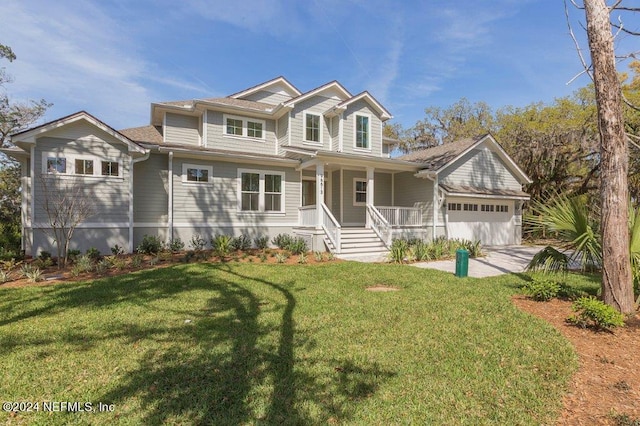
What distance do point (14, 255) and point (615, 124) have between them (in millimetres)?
15989

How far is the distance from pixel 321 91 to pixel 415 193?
7.03 metres

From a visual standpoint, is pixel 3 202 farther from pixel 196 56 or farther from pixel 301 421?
pixel 301 421

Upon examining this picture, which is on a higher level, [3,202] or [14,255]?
[3,202]

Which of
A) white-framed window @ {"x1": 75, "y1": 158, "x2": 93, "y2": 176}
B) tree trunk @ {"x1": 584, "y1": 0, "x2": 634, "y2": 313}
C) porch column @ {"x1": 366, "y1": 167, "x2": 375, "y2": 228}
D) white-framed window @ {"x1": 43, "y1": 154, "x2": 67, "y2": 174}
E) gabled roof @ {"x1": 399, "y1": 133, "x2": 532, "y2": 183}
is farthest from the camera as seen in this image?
gabled roof @ {"x1": 399, "y1": 133, "x2": 532, "y2": 183}

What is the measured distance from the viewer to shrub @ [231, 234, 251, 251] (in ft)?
44.7

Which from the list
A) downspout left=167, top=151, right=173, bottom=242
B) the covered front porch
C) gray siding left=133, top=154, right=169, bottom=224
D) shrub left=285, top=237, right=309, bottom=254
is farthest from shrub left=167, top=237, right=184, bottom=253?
the covered front porch

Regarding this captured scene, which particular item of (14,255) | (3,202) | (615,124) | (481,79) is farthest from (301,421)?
(3,202)

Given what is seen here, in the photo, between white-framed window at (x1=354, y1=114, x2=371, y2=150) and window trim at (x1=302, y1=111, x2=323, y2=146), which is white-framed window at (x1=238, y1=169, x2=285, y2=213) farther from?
white-framed window at (x1=354, y1=114, x2=371, y2=150)

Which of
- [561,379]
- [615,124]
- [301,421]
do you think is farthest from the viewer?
[615,124]

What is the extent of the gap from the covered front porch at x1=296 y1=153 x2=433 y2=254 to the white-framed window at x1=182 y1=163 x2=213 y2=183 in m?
4.01

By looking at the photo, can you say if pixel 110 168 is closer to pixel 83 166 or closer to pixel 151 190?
pixel 83 166

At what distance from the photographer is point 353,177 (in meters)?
17.4

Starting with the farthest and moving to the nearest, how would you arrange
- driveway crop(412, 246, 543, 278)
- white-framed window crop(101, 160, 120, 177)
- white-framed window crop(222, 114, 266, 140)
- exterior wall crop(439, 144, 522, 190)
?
1. exterior wall crop(439, 144, 522, 190)
2. white-framed window crop(222, 114, 266, 140)
3. white-framed window crop(101, 160, 120, 177)
4. driveway crop(412, 246, 543, 278)

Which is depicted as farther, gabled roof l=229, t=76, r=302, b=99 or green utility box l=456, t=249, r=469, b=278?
gabled roof l=229, t=76, r=302, b=99
